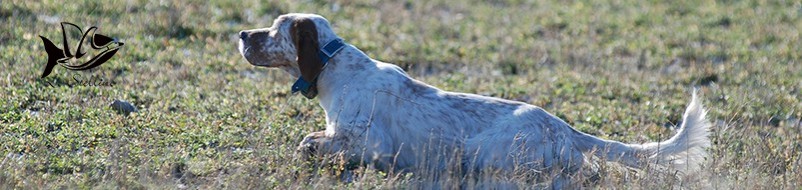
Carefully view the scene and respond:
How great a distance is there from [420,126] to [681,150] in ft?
4.73

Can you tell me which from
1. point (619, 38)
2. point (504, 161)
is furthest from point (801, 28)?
point (504, 161)

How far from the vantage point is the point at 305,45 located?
7000 millimetres

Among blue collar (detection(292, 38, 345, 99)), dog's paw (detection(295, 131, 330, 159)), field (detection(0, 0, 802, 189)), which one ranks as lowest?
field (detection(0, 0, 802, 189))

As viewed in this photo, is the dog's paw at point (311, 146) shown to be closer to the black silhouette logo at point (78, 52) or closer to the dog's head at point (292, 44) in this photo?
the dog's head at point (292, 44)

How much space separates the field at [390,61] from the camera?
262 inches

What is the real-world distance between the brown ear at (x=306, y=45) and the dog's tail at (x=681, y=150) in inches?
63.8

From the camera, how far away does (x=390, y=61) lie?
11.2 meters

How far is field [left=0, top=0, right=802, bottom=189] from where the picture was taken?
6.64 metres

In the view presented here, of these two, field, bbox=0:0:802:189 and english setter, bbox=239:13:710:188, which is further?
english setter, bbox=239:13:710:188

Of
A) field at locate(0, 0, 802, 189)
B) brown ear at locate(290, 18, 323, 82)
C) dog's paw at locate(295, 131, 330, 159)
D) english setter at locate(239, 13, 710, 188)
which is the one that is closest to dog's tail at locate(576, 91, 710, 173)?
english setter at locate(239, 13, 710, 188)

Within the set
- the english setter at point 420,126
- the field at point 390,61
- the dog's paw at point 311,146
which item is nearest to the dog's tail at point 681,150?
the english setter at point 420,126

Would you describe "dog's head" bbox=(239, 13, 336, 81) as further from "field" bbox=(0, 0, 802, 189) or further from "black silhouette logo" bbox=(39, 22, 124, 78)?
"black silhouette logo" bbox=(39, 22, 124, 78)

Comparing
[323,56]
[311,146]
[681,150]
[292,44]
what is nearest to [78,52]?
[292,44]

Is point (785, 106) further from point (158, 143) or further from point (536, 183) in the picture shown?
point (158, 143)
